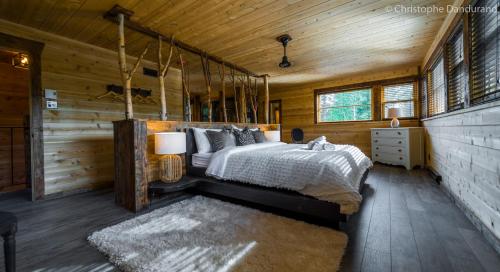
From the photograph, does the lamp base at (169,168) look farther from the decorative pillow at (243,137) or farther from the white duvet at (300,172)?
the decorative pillow at (243,137)

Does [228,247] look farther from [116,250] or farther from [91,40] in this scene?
[91,40]

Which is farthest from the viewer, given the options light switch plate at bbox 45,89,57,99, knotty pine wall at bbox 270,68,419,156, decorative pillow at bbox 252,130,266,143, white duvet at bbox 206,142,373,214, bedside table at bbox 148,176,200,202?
knotty pine wall at bbox 270,68,419,156

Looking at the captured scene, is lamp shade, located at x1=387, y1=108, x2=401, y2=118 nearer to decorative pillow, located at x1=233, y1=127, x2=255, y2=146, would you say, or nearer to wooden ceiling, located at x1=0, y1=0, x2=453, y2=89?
wooden ceiling, located at x1=0, y1=0, x2=453, y2=89

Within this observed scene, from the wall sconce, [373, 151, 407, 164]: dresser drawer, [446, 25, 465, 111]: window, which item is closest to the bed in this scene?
[446, 25, 465, 111]: window

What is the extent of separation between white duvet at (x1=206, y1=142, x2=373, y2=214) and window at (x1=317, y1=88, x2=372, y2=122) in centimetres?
383

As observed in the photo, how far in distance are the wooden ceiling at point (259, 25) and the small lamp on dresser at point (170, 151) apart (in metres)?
1.59

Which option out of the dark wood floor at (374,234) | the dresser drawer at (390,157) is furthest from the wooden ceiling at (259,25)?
the dark wood floor at (374,234)

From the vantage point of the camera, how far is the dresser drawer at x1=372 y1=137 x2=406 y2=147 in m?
4.52

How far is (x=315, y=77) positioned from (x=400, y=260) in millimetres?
Result: 5254

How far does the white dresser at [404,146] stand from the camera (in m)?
4.44

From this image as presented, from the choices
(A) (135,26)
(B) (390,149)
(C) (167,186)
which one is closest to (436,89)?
(B) (390,149)

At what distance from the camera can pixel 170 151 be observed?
2.55 meters

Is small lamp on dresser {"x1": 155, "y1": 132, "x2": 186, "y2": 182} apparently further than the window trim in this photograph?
No

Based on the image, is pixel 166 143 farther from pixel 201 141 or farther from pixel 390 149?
pixel 390 149
